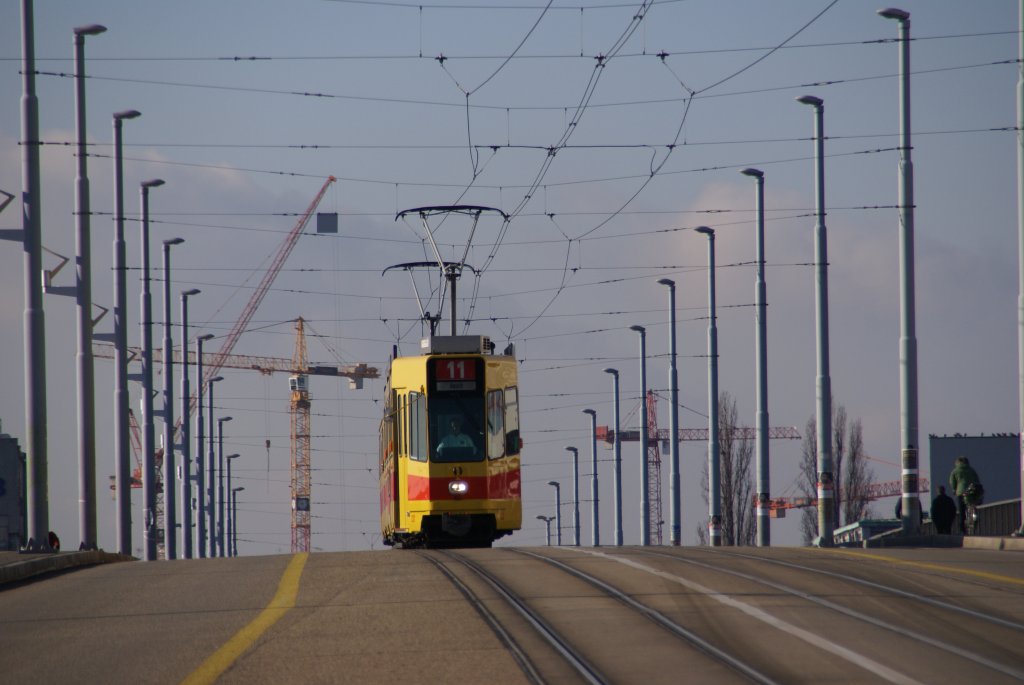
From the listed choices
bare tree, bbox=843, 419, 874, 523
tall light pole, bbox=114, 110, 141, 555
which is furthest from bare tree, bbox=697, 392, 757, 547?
tall light pole, bbox=114, 110, 141, 555

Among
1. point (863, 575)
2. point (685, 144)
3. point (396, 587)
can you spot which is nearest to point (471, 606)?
point (396, 587)

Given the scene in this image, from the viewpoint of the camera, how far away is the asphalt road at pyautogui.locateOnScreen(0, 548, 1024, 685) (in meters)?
11.4

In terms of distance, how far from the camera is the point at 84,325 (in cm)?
3272

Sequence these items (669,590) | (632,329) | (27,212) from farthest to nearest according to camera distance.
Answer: (632,329)
(27,212)
(669,590)

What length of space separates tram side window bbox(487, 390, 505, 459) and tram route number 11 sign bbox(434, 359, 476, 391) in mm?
444

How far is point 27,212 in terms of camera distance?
89.0 ft

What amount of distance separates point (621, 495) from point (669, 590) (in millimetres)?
49893

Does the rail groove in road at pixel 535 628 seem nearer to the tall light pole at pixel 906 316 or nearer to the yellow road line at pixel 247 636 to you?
the yellow road line at pixel 247 636

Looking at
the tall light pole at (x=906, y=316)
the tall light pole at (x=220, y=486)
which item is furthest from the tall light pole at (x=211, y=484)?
the tall light pole at (x=906, y=316)

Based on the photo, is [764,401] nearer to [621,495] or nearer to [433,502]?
[433,502]

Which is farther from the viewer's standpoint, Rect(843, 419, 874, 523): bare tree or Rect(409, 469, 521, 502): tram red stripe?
Rect(843, 419, 874, 523): bare tree

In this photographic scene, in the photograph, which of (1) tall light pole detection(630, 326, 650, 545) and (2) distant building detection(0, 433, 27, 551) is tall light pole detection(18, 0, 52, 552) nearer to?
(1) tall light pole detection(630, 326, 650, 545)

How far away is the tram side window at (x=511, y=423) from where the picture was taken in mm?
29156

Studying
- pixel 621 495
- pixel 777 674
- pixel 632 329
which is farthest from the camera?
pixel 621 495
